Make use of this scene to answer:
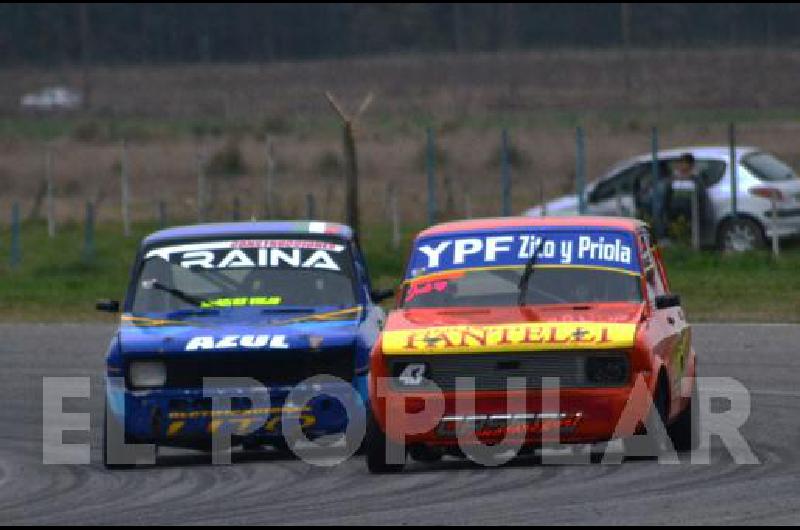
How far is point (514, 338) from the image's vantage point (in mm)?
11141

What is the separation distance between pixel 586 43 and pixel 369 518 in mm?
63527

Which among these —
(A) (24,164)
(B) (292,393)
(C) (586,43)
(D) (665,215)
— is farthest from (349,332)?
(C) (586,43)

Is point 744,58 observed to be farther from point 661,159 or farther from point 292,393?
point 292,393

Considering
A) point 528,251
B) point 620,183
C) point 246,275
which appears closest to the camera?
point 528,251

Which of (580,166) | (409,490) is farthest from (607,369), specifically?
(580,166)

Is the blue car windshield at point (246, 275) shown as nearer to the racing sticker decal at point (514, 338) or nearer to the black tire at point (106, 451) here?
the black tire at point (106, 451)

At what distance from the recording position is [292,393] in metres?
12.1

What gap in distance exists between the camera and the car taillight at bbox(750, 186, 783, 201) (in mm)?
25828

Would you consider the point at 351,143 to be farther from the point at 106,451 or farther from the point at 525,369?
the point at 525,369

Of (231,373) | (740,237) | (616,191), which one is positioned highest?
(616,191)

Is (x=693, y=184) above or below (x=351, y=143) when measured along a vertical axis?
below

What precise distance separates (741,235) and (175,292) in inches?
563

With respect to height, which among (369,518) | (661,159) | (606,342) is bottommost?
(369,518)

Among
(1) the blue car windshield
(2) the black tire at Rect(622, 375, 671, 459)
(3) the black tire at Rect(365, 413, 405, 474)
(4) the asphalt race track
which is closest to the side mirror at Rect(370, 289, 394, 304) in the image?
(1) the blue car windshield
